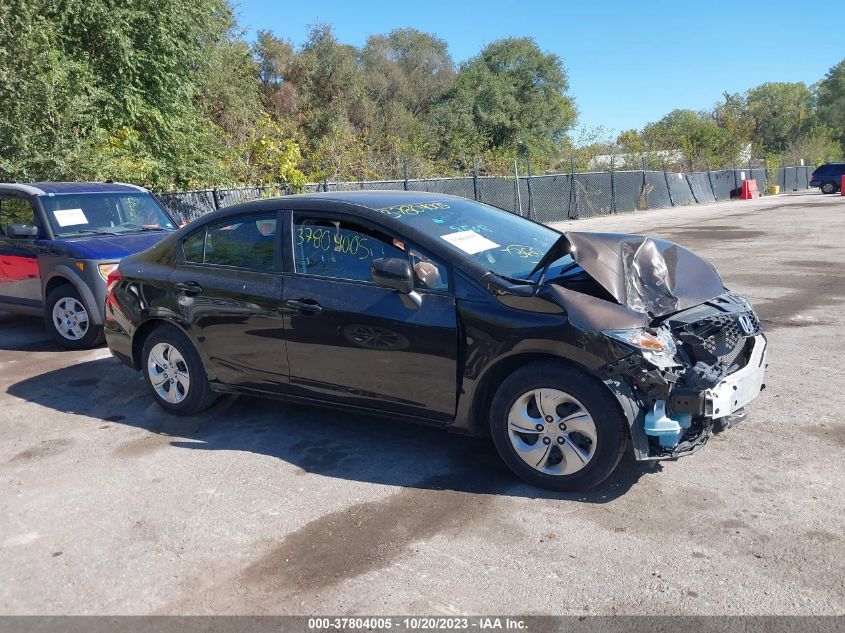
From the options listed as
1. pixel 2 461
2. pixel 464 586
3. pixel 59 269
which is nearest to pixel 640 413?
pixel 464 586

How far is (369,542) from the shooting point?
3592 millimetres

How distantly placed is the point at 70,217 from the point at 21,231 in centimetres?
57

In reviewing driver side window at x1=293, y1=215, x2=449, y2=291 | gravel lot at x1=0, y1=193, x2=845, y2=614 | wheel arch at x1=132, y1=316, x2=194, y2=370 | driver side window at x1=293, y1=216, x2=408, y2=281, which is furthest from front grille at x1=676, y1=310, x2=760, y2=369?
wheel arch at x1=132, y1=316, x2=194, y2=370

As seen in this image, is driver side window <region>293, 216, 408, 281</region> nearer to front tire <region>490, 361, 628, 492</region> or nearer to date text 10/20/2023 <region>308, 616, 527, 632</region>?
front tire <region>490, 361, 628, 492</region>

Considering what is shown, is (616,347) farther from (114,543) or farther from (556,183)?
(556,183)

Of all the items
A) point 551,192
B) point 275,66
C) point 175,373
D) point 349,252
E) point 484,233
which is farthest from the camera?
point 275,66

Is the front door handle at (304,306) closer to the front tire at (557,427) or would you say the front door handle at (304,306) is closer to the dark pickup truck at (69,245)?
the front tire at (557,427)

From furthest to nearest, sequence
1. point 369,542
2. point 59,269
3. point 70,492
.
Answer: point 59,269
point 70,492
point 369,542

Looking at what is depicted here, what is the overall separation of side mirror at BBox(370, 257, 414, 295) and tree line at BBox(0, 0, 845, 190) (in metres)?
10.7

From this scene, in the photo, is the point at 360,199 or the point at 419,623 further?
the point at 360,199

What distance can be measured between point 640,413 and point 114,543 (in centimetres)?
279

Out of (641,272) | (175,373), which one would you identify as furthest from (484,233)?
(175,373)

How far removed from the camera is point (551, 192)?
86.1 feet

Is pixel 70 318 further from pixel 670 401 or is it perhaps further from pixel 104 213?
pixel 670 401
